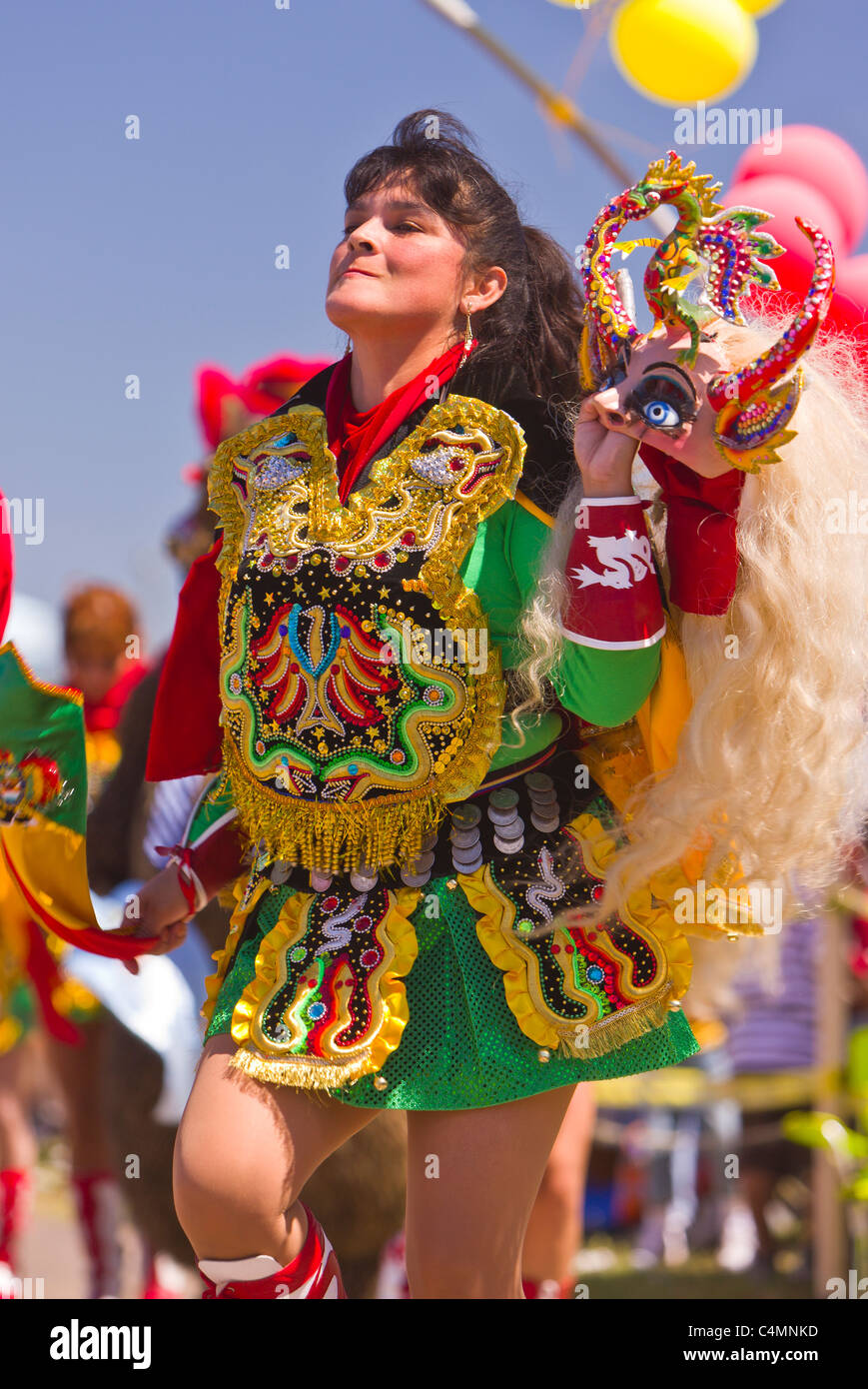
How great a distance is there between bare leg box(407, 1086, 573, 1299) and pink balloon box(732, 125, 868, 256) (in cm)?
168

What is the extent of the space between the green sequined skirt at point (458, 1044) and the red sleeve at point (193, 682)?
42 centimetres

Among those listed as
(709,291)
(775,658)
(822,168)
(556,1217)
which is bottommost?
(556,1217)

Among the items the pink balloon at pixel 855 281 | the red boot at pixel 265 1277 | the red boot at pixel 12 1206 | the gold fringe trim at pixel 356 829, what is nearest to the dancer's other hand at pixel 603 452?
the gold fringe trim at pixel 356 829

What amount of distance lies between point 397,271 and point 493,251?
18 cm

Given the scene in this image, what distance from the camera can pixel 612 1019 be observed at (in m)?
1.99

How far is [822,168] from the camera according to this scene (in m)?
2.80

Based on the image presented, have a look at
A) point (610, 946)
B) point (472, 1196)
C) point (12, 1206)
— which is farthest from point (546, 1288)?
point (12, 1206)

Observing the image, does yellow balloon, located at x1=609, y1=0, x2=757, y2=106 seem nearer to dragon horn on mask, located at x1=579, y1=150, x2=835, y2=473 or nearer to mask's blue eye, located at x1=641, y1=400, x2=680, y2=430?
dragon horn on mask, located at x1=579, y1=150, x2=835, y2=473

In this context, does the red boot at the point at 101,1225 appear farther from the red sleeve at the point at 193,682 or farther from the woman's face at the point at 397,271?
the woman's face at the point at 397,271

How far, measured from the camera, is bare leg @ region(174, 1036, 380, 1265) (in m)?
1.86

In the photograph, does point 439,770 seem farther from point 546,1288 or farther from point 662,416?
point 546,1288
